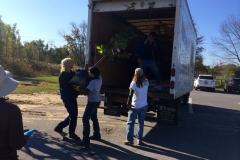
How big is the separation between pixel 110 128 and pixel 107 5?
3.33 meters

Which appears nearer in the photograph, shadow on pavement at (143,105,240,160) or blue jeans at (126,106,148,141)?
shadow on pavement at (143,105,240,160)

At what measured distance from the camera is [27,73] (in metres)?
35.8

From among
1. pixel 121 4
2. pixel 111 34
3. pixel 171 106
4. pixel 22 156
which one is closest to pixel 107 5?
pixel 121 4

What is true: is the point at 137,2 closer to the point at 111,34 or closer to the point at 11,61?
the point at 111,34

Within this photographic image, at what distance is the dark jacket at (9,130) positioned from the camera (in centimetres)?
207

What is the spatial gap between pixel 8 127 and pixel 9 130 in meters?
0.03

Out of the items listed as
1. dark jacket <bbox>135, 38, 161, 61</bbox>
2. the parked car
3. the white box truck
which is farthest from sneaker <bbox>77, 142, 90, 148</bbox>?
the parked car

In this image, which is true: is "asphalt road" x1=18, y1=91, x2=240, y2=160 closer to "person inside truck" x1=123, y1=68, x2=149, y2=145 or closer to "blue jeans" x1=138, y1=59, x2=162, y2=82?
"person inside truck" x1=123, y1=68, x2=149, y2=145

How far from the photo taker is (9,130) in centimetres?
209

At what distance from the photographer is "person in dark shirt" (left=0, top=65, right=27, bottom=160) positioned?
208 centimetres

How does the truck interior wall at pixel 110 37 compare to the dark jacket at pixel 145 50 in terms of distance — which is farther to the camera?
the dark jacket at pixel 145 50

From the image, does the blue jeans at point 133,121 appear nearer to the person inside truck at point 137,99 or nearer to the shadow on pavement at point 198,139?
the person inside truck at point 137,99

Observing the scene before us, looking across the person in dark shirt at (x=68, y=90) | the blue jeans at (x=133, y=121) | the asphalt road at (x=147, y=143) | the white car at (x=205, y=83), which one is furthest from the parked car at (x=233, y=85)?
the person in dark shirt at (x=68, y=90)

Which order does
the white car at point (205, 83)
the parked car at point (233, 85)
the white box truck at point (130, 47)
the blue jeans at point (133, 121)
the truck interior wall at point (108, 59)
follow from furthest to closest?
the parked car at point (233, 85), the white car at point (205, 83), the truck interior wall at point (108, 59), the white box truck at point (130, 47), the blue jeans at point (133, 121)
